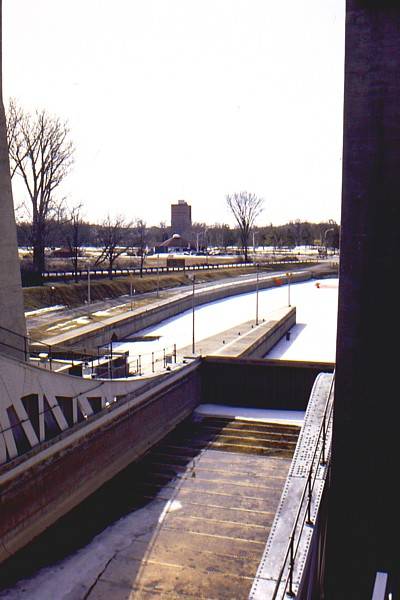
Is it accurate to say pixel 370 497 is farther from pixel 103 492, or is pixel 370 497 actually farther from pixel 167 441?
pixel 167 441

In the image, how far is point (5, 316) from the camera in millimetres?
15508

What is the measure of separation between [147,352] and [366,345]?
56.1 feet

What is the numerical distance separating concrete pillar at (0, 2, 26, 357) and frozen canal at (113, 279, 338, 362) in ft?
31.7

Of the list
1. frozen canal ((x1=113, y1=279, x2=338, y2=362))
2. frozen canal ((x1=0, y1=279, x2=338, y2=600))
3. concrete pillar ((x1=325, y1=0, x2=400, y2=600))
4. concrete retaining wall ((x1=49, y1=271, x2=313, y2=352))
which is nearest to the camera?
concrete pillar ((x1=325, y1=0, x2=400, y2=600))

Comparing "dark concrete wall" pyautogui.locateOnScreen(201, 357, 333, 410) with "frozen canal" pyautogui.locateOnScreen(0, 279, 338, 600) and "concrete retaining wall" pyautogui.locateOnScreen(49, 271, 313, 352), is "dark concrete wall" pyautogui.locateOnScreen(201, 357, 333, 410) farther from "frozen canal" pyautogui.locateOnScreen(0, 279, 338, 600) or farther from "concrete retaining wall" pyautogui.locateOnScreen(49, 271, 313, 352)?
"concrete retaining wall" pyautogui.locateOnScreen(49, 271, 313, 352)

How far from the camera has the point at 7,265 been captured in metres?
15.5

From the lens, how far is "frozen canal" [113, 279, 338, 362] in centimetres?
3197

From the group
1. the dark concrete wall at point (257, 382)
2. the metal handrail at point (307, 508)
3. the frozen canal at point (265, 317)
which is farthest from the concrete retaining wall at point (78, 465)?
the metal handrail at point (307, 508)

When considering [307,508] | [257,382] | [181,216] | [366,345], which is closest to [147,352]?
[257,382]

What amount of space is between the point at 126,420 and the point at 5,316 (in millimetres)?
6070

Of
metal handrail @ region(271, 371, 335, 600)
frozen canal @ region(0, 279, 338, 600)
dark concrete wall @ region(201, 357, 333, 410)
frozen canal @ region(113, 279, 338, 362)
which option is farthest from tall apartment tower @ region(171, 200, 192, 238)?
metal handrail @ region(271, 371, 335, 600)

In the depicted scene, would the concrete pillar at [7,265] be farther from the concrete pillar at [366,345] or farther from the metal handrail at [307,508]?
the concrete pillar at [366,345]

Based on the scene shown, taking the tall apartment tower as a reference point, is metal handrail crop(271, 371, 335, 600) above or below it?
below

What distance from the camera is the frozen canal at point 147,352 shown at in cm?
1341
